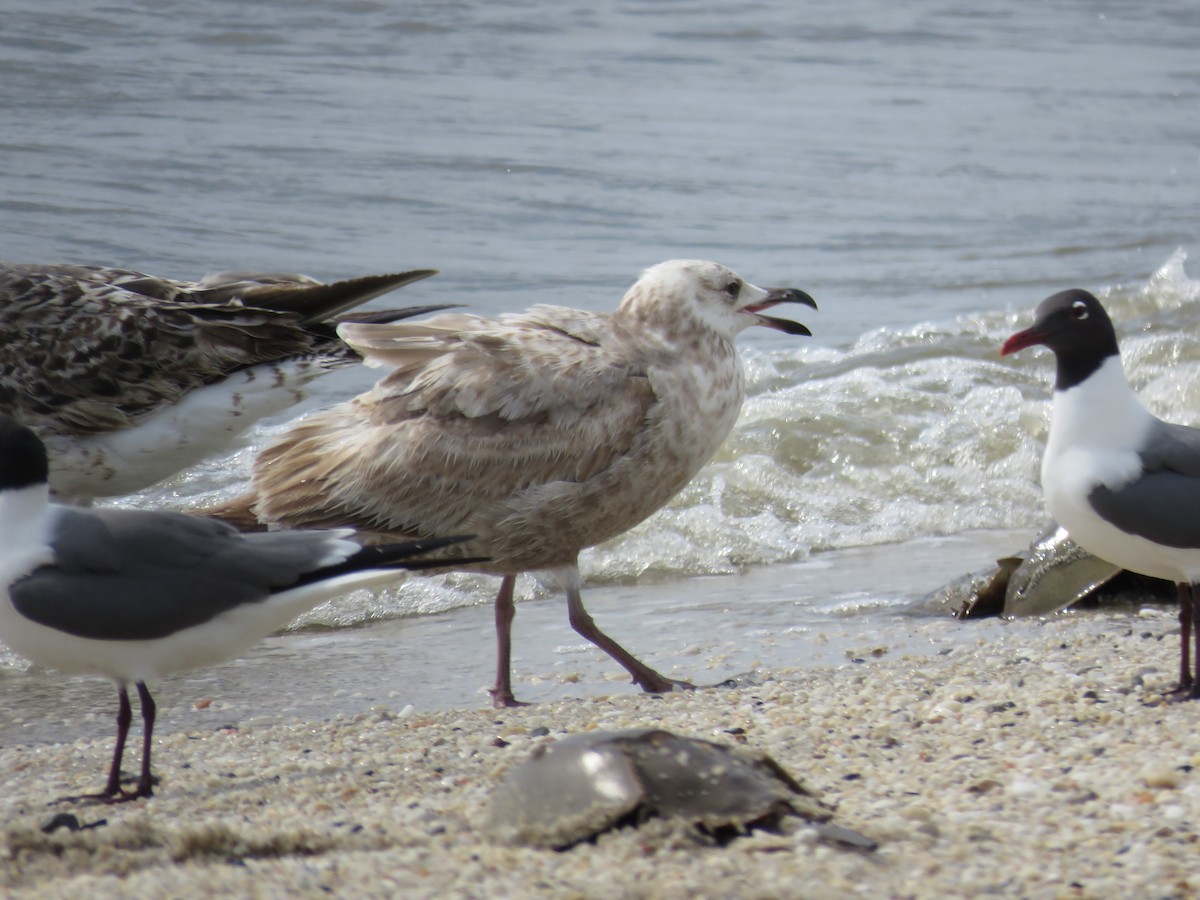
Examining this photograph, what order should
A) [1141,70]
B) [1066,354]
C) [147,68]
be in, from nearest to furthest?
[1066,354] → [147,68] → [1141,70]

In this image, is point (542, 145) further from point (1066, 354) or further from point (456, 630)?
point (1066, 354)

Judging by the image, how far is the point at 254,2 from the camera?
19172 mm

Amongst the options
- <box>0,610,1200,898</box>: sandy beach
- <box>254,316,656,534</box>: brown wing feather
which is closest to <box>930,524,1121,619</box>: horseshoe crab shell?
<box>0,610,1200,898</box>: sandy beach

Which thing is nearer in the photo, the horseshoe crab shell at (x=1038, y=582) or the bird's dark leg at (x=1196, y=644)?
the bird's dark leg at (x=1196, y=644)

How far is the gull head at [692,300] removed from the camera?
17.6 feet

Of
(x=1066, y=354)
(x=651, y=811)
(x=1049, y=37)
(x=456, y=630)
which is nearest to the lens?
(x=651, y=811)

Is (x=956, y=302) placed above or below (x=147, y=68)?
below

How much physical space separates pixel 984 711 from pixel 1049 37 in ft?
74.7

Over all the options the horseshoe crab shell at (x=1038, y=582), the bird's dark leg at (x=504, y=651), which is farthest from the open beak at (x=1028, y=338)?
the bird's dark leg at (x=504, y=651)

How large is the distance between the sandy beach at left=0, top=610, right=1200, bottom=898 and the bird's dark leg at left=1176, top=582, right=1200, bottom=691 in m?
0.07

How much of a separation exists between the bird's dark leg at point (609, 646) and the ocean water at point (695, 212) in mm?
332

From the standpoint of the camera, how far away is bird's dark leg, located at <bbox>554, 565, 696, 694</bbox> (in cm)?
523

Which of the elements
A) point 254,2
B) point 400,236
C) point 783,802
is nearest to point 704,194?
point 400,236

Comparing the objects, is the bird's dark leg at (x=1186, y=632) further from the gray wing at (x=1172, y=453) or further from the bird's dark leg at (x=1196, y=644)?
the gray wing at (x=1172, y=453)
